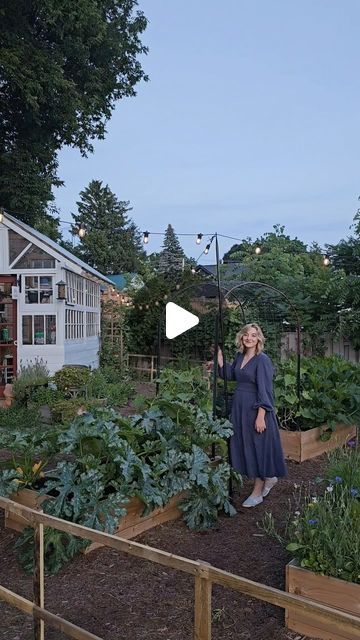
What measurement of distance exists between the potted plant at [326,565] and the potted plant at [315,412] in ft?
9.65

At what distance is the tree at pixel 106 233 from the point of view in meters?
40.1

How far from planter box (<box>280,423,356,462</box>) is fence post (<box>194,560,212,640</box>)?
155 inches

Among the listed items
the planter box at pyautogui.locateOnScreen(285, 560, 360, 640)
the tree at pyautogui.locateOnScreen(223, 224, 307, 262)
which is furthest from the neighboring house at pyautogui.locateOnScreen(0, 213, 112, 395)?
the planter box at pyautogui.locateOnScreen(285, 560, 360, 640)

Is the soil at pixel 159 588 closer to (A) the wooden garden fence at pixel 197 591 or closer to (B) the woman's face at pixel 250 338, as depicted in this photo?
(A) the wooden garden fence at pixel 197 591

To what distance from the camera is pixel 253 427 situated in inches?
171

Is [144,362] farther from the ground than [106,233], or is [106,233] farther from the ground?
[106,233]

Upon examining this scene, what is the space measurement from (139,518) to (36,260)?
312 inches

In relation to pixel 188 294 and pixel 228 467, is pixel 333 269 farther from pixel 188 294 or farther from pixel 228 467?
pixel 228 467

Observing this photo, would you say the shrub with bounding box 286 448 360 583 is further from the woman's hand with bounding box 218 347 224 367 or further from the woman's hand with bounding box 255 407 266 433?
the woman's hand with bounding box 218 347 224 367

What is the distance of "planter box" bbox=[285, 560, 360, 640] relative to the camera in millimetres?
2557

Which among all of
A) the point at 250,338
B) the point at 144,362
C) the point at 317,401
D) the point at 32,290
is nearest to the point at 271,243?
the point at 144,362

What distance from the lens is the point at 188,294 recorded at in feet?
43.6

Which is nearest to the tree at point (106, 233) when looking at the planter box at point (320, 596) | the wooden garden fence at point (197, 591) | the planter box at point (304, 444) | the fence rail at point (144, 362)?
the fence rail at point (144, 362)

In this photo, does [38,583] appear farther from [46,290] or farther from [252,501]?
[46,290]
